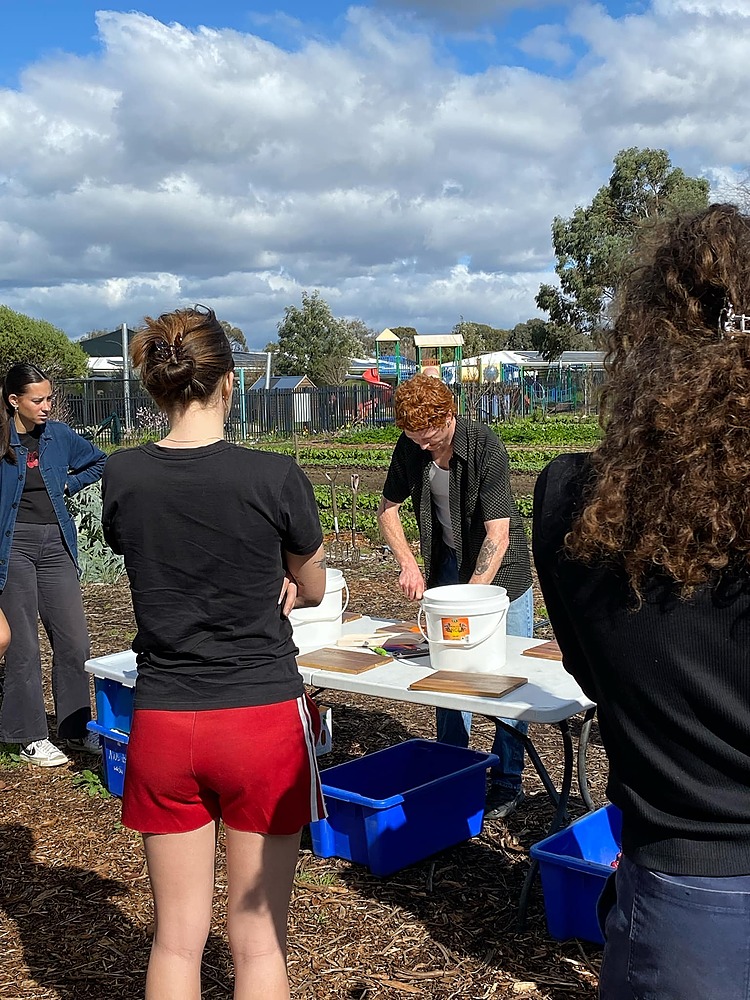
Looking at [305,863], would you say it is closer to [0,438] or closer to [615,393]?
[0,438]

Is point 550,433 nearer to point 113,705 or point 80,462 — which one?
point 80,462

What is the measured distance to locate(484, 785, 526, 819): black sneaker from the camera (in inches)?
165

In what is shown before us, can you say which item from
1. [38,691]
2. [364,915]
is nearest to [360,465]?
[38,691]


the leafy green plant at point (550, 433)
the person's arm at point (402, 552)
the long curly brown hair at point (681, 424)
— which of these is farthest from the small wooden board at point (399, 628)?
the leafy green plant at point (550, 433)

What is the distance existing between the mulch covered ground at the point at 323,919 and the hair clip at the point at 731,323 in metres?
2.38

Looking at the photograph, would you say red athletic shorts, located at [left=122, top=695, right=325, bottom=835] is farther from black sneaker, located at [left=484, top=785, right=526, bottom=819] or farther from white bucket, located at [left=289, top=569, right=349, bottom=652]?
black sneaker, located at [left=484, top=785, right=526, bottom=819]

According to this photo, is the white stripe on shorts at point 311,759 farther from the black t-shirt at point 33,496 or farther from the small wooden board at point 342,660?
the black t-shirt at point 33,496

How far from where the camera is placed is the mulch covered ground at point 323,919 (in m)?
3.12

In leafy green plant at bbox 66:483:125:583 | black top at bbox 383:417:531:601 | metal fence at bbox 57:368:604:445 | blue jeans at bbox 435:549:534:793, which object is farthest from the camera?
metal fence at bbox 57:368:604:445

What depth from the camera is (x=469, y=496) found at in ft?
13.6

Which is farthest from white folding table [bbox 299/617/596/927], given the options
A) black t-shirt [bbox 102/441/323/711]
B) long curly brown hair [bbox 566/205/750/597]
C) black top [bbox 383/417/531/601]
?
long curly brown hair [bbox 566/205/750/597]

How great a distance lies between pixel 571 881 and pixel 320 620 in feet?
4.79

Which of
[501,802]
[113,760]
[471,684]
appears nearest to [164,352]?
[471,684]

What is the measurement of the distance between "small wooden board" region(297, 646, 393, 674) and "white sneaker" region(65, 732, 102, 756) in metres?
1.65
